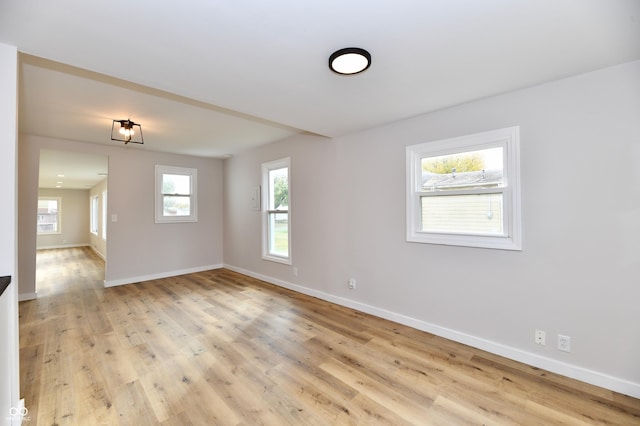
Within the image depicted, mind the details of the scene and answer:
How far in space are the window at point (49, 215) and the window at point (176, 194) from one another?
795 cm

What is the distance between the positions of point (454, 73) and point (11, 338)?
340 centimetres

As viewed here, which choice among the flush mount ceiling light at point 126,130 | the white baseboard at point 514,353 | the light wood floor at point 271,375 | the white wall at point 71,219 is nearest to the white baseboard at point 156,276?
the light wood floor at point 271,375

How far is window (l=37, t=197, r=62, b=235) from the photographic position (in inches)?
388

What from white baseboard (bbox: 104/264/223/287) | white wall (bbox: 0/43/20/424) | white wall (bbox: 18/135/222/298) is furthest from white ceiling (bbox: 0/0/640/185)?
white baseboard (bbox: 104/264/223/287)

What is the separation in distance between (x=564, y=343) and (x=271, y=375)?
236 centimetres

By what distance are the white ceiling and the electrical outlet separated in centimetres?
206

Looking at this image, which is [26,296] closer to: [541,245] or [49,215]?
[541,245]

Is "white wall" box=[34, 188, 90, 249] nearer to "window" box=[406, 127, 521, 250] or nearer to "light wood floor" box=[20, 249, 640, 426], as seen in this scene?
"light wood floor" box=[20, 249, 640, 426]

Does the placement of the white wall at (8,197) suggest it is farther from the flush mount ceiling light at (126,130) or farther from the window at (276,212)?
the window at (276,212)

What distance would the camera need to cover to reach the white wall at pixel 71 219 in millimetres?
9852

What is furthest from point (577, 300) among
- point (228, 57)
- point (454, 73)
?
point (228, 57)

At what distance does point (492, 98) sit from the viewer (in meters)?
2.50

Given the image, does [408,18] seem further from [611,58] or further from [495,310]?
[495,310]

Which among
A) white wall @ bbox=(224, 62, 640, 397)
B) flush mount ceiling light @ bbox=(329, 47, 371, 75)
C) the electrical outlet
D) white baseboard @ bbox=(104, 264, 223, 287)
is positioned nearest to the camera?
flush mount ceiling light @ bbox=(329, 47, 371, 75)
